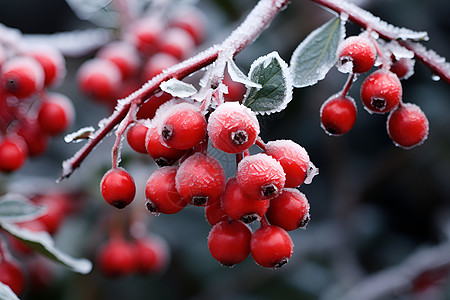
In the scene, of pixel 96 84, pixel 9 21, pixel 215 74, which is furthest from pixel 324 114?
pixel 9 21

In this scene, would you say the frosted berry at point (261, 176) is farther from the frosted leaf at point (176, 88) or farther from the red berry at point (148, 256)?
the red berry at point (148, 256)

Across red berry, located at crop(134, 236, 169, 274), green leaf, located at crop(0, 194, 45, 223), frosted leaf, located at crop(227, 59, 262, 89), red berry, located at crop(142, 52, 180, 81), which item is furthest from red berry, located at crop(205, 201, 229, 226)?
red berry, located at crop(134, 236, 169, 274)

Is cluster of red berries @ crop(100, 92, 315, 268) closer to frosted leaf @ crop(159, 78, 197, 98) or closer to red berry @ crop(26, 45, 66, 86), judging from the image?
frosted leaf @ crop(159, 78, 197, 98)

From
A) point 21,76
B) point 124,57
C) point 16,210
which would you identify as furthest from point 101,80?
point 16,210

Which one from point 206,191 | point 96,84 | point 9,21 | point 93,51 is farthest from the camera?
point 9,21

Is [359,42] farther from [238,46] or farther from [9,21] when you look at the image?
[9,21]

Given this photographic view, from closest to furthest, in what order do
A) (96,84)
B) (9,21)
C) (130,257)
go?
(96,84) → (130,257) → (9,21)

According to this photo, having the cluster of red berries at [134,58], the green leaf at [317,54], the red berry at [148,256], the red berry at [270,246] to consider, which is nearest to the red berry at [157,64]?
the cluster of red berries at [134,58]
